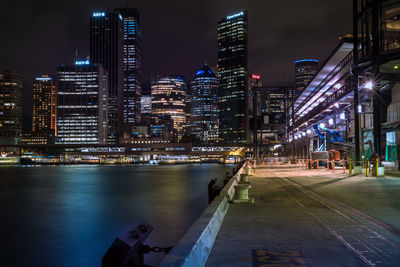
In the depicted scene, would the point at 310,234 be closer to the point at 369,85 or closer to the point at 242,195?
the point at 242,195

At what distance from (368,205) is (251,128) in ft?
175

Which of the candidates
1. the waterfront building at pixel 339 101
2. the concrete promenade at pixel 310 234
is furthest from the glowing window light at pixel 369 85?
the concrete promenade at pixel 310 234

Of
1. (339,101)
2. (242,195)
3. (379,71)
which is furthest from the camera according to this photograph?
(339,101)

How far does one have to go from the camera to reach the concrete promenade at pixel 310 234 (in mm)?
6547

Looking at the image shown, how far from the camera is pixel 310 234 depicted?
8656 mm

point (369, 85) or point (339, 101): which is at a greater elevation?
point (339, 101)

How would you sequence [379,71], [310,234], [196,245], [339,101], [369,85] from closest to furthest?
[196,245], [310,234], [369,85], [379,71], [339,101]

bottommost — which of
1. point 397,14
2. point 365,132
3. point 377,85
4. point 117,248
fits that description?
point 117,248

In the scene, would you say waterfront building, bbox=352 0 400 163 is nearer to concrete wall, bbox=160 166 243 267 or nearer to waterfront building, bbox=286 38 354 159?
waterfront building, bbox=286 38 354 159

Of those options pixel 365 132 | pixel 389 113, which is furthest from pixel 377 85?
pixel 365 132

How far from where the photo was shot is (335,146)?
50.2 m

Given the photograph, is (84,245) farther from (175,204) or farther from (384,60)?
(384,60)

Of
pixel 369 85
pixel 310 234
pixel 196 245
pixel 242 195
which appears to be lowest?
pixel 310 234

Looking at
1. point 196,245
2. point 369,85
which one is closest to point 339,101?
point 369,85
